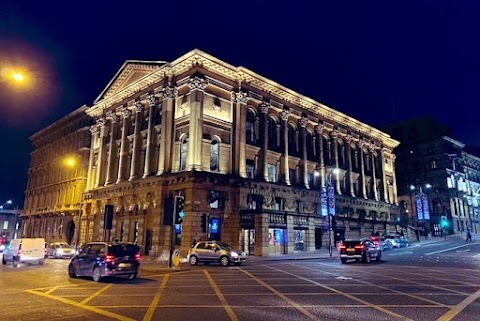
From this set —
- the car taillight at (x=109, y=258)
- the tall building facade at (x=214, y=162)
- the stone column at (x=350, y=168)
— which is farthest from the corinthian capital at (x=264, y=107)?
the car taillight at (x=109, y=258)

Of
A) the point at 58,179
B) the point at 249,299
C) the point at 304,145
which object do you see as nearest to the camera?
the point at 249,299

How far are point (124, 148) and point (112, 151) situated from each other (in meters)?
3.29

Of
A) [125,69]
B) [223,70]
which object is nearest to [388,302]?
[223,70]

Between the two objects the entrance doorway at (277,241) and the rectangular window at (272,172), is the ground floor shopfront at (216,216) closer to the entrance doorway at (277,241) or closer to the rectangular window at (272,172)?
the entrance doorway at (277,241)

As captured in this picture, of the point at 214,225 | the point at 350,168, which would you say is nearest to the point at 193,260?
the point at 214,225

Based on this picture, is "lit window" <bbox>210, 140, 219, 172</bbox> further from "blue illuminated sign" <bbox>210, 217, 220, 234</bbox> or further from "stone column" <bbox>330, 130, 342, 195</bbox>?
"stone column" <bbox>330, 130, 342, 195</bbox>

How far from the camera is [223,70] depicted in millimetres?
37469

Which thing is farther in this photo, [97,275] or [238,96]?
[238,96]

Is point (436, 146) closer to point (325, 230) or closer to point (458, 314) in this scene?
point (325, 230)

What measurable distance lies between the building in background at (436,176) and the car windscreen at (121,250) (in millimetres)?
63607

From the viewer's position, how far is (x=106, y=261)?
1515cm

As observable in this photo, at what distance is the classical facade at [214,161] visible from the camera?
1337 inches

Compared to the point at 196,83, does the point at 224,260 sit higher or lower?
lower

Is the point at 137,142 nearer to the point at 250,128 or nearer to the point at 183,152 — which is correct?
the point at 183,152
